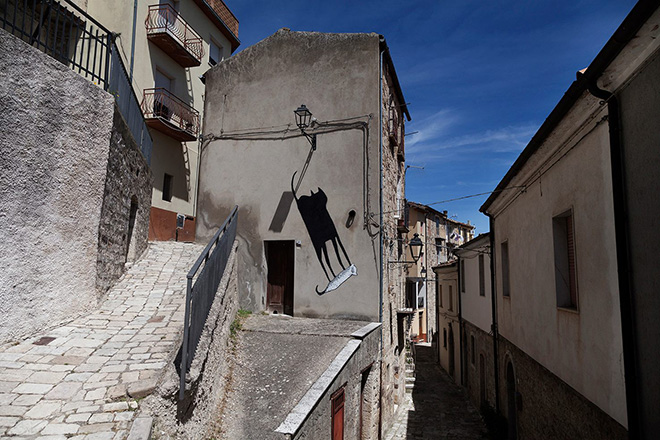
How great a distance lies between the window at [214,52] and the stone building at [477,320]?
1264 centimetres

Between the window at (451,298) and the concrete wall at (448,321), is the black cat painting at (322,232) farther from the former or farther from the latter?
the window at (451,298)

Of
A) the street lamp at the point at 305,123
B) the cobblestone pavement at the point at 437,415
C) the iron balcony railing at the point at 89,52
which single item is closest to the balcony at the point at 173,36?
the iron balcony railing at the point at 89,52

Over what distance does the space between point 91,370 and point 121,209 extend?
3837 millimetres

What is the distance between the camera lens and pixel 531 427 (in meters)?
7.81

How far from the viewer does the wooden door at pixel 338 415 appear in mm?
6723

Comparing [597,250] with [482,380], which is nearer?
[597,250]

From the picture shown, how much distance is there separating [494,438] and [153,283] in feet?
28.5

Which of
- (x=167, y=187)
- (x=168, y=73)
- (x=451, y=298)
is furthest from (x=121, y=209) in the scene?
(x=451, y=298)

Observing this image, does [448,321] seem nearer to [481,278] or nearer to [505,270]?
[481,278]

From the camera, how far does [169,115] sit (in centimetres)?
1491

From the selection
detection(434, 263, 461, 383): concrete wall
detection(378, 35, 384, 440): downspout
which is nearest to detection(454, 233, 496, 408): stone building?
detection(434, 263, 461, 383): concrete wall

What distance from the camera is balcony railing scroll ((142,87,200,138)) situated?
14352 mm

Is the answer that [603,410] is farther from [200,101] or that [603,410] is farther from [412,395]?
[200,101]

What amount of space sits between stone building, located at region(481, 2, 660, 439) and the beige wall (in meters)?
11.5
